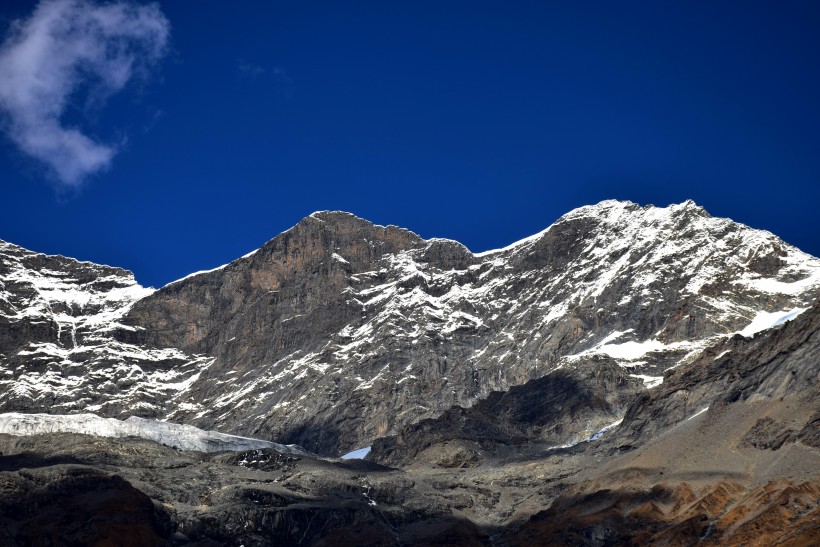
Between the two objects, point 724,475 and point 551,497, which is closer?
point 724,475

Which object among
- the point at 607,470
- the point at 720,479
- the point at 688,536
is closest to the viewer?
the point at 688,536

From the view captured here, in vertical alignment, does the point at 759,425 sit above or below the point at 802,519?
above

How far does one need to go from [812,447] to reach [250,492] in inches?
3122

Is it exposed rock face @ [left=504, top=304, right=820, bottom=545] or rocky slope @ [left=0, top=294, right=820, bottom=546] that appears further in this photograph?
rocky slope @ [left=0, top=294, right=820, bottom=546]

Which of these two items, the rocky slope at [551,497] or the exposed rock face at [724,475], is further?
the rocky slope at [551,497]

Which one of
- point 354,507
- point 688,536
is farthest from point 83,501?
point 688,536

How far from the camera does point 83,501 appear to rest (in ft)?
576

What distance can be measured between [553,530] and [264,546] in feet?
127

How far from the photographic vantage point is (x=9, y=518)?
17038cm

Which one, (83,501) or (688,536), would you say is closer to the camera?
(688,536)

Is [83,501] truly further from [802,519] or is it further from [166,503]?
[802,519]

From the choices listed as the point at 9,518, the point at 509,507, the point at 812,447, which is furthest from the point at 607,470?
the point at 9,518

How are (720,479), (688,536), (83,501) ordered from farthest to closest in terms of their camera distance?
(83,501)
(720,479)
(688,536)

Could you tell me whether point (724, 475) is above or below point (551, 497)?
below
